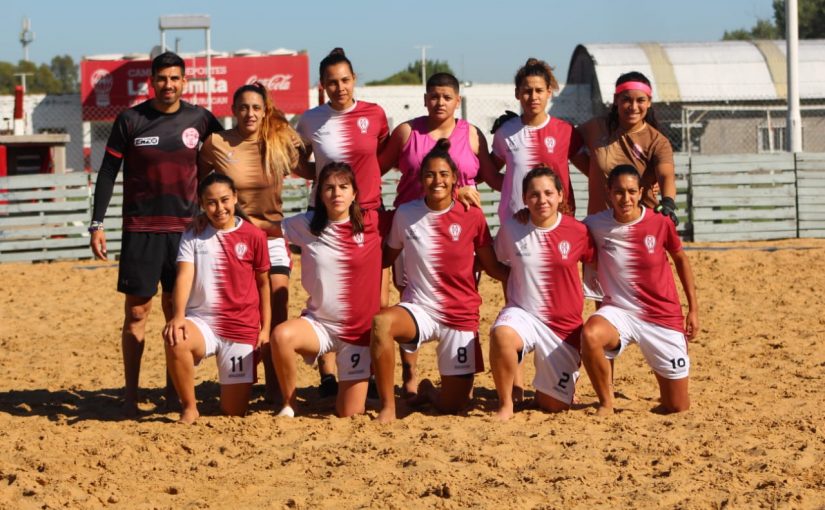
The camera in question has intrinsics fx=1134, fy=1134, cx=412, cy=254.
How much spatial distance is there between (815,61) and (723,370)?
Answer: 70.0 ft

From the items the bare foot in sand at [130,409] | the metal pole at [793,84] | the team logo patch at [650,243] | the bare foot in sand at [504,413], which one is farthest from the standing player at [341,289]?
the metal pole at [793,84]

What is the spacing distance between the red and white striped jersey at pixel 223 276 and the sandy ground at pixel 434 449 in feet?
1.76

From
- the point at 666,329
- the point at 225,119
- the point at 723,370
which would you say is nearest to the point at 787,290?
the point at 723,370

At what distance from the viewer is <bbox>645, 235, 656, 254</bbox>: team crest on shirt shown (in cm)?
641

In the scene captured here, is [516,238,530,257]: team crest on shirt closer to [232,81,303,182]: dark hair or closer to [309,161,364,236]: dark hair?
[309,161,364,236]: dark hair

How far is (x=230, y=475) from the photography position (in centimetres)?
530

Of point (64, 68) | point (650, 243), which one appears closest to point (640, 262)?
point (650, 243)

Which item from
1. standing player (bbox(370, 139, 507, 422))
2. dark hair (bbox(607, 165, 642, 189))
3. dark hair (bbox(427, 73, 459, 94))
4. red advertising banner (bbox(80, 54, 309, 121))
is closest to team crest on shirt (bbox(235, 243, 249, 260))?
standing player (bbox(370, 139, 507, 422))

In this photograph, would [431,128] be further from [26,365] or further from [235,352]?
[26,365]

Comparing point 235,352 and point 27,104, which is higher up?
point 27,104

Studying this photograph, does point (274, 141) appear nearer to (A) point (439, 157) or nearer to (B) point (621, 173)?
(A) point (439, 157)

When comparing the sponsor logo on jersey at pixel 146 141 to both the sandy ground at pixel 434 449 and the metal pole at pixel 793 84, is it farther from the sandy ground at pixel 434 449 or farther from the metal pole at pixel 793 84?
the metal pole at pixel 793 84

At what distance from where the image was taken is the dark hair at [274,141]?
6566mm

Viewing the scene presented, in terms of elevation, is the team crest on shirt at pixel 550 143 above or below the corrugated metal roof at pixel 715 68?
below
